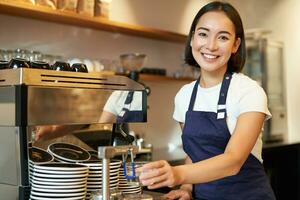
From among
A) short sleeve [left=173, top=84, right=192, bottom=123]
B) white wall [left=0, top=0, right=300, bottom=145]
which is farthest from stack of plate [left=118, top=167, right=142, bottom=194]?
white wall [left=0, top=0, right=300, bottom=145]

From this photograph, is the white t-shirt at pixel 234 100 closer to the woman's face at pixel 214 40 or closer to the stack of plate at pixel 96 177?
the woman's face at pixel 214 40

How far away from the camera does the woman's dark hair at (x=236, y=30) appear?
4.80 ft

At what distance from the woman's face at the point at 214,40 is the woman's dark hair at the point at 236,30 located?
21mm

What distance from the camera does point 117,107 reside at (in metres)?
1.41

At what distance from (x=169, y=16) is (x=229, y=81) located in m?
2.05

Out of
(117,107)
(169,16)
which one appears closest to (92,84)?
(117,107)

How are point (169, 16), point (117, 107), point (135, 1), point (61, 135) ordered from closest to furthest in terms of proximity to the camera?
point (61, 135)
point (117, 107)
point (135, 1)
point (169, 16)

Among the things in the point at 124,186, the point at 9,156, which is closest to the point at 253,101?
the point at 124,186

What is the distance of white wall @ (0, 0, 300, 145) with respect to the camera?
2510mm

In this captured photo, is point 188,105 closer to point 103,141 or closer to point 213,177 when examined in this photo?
point 103,141

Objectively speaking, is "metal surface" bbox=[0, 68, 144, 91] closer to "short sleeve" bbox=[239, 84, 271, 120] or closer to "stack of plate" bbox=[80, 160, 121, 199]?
"stack of plate" bbox=[80, 160, 121, 199]

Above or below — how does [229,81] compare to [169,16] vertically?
below

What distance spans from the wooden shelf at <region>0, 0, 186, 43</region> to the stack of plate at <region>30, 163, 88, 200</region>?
1.21 m

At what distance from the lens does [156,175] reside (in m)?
1.01
